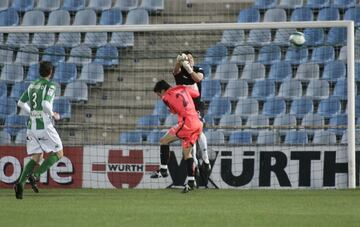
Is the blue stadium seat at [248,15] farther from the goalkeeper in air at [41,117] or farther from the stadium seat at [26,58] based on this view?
the goalkeeper in air at [41,117]

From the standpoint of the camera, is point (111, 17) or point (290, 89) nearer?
point (290, 89)

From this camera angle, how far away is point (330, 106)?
56.4 ft

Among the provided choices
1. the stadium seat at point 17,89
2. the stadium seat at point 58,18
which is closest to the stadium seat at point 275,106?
the stadium seat at point 17,89

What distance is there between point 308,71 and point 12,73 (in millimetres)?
5623

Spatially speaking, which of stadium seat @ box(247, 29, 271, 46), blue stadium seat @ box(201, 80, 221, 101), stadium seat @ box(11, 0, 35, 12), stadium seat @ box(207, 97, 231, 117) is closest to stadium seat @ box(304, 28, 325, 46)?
stadium seat @ box(247, 29, 271, 46)

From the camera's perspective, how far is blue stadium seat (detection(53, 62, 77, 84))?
18.2m

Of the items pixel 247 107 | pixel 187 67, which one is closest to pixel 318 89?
pixel 247 107

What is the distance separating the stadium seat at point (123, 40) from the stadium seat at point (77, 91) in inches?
45.7

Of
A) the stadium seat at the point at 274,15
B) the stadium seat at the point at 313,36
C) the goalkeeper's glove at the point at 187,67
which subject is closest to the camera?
the goalkeeper's glove at the point at 187,67

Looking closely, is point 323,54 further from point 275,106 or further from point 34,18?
point 34,18

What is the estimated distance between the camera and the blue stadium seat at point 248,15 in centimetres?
1977

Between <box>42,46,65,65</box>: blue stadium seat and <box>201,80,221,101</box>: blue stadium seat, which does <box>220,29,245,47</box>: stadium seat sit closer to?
<box>201,80,221,101</box>: blue stadium seat

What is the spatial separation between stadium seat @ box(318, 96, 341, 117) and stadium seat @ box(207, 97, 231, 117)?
1.74 meters

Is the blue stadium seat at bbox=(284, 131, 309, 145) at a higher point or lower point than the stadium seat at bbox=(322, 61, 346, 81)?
lower
